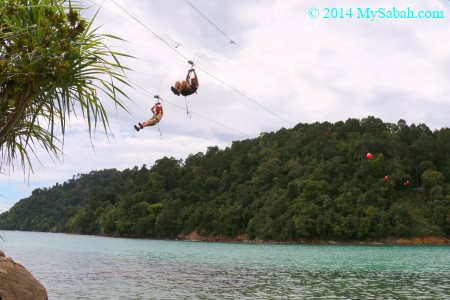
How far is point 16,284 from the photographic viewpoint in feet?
23.8

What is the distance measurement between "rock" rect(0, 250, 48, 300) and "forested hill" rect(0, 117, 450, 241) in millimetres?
80977

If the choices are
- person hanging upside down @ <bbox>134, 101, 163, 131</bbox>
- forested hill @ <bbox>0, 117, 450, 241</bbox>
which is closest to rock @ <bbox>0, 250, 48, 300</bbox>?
person hanging upside down @ <bbox>134, 101, 163, 131</bbox>

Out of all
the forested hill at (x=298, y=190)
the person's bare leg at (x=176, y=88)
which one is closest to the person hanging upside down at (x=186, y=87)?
the person's bare leg at (x=176, y=88)

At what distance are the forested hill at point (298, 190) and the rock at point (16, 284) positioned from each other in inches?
3188

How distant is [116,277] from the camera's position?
27578 millimetres

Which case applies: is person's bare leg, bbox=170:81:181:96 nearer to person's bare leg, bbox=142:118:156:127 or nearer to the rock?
person's bare leg, bbox=142:118:156:127

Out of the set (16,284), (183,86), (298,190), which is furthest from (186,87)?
(298,190)

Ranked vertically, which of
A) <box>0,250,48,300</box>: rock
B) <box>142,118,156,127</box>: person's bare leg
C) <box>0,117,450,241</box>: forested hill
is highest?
<box>0,117,450,241</box>: forested hill

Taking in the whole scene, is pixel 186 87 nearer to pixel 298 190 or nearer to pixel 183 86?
pixel 183 86

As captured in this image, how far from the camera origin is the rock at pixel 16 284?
22.8 feet

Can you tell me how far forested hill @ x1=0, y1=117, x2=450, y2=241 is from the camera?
8588cm

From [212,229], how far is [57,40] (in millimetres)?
104111

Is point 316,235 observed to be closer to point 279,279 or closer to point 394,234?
point 394,234

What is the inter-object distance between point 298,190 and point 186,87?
294 ft
